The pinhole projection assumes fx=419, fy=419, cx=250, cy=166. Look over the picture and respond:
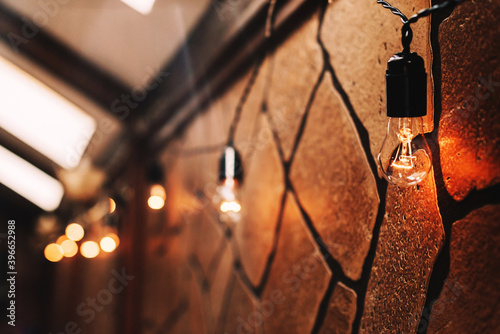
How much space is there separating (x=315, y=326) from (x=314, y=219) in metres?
0.59

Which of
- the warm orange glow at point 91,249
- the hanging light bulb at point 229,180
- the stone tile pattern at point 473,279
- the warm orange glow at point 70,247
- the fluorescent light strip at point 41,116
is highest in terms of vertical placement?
the fluorescent light strip at point 41,116

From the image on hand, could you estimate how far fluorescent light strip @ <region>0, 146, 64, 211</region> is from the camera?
8.93 m

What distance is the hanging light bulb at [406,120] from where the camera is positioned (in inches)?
49.6

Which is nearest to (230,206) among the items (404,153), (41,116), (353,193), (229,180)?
(229,180)

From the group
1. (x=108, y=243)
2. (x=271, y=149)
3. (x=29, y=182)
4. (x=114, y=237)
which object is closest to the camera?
(x=271, y=149)

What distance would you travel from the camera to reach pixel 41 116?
6.25 metres

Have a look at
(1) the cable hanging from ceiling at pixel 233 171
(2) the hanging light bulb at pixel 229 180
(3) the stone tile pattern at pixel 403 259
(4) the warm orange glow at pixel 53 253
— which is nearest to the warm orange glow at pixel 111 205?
(1) the cable hanging from ceiling at pixel 233 171

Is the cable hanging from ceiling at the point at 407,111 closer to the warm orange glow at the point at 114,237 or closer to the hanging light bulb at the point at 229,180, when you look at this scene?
the hanging light bulb at the point at 229,180

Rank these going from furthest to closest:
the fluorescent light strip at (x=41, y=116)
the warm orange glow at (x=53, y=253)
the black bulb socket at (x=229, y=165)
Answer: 1. the warm orange glow at (x=53, y=253)
2. the fluorescent light strip at (x=41, y=116)
3. the black bulb socket at (x=229, y=165)

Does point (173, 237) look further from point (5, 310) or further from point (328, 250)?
point (5, 310)

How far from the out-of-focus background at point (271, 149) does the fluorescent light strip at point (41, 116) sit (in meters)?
0.03

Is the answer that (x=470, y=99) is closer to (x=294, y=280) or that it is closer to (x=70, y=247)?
(x=294, y=280)

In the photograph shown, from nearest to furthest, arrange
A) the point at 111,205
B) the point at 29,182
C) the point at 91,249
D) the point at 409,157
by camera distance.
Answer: the point at 409,157 < the point at 111,205 < the point at 91,249 < the point at 29,182

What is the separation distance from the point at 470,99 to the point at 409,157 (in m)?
0.25
